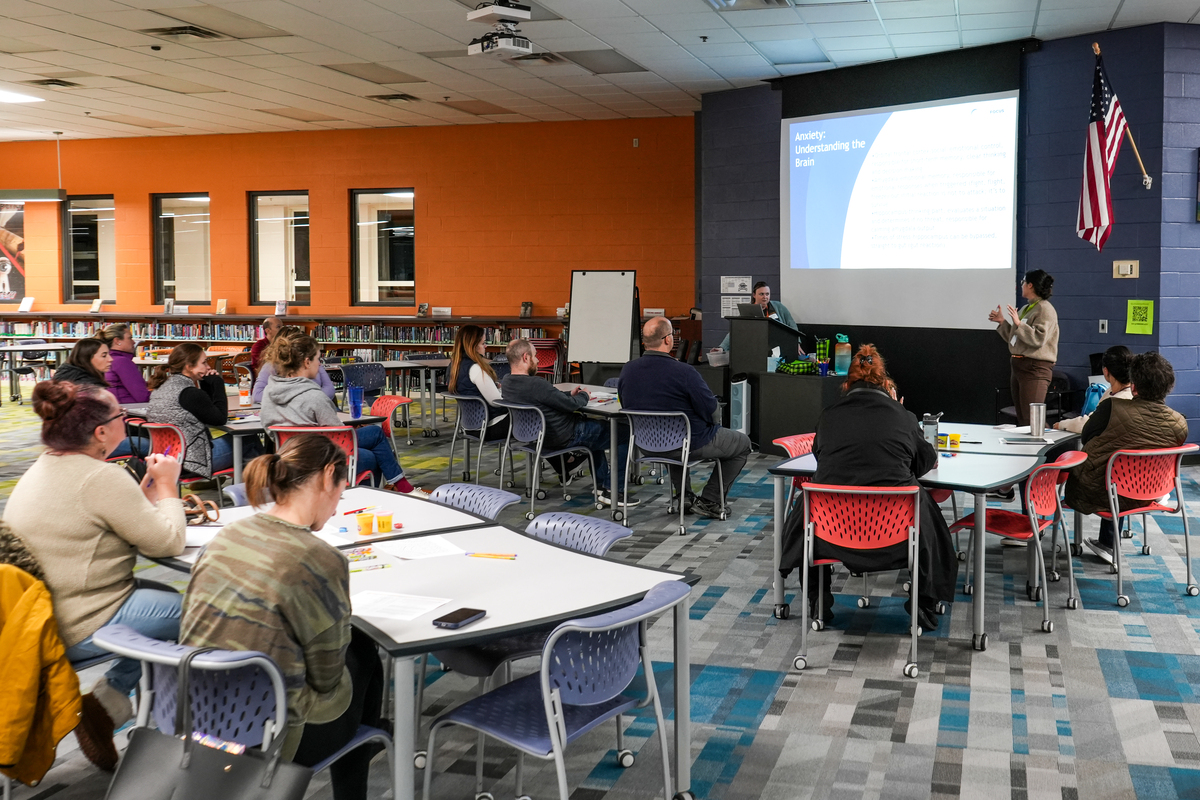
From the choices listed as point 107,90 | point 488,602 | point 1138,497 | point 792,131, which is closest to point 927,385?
point 792,131

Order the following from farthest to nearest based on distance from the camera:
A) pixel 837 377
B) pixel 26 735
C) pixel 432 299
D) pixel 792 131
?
pixel 432 299, pixel 792 131, pixel 837 377, pixel 26 735

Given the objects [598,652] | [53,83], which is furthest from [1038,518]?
[53,83]

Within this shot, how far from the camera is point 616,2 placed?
7.65 m

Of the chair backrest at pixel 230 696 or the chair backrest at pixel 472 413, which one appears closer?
the chair backrest at pixel 230 696

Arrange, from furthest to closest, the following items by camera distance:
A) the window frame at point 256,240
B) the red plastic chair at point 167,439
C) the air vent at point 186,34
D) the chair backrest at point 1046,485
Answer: the window frame at point 256,240 → the air vent at point 186,34 → the red plastic chair at point 167,439 → the chair backrest at point 1046,485

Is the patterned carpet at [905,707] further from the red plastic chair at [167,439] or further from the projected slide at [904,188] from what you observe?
the projected slide at [904,188]

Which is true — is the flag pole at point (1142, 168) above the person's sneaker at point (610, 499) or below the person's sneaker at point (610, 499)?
above

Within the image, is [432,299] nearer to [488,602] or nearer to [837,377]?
[837,377]

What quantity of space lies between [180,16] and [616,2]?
3.57 metres

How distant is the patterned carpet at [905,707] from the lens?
3.02 metres

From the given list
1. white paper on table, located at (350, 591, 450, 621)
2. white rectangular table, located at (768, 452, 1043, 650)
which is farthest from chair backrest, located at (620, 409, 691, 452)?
white paper on table, located at (350, 591, 450, 621)

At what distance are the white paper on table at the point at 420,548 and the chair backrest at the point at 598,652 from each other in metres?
0.78

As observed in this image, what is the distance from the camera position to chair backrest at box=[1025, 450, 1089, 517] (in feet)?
14.1

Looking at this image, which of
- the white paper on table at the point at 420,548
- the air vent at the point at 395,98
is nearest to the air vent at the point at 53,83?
the air vent at the point at 395,98
